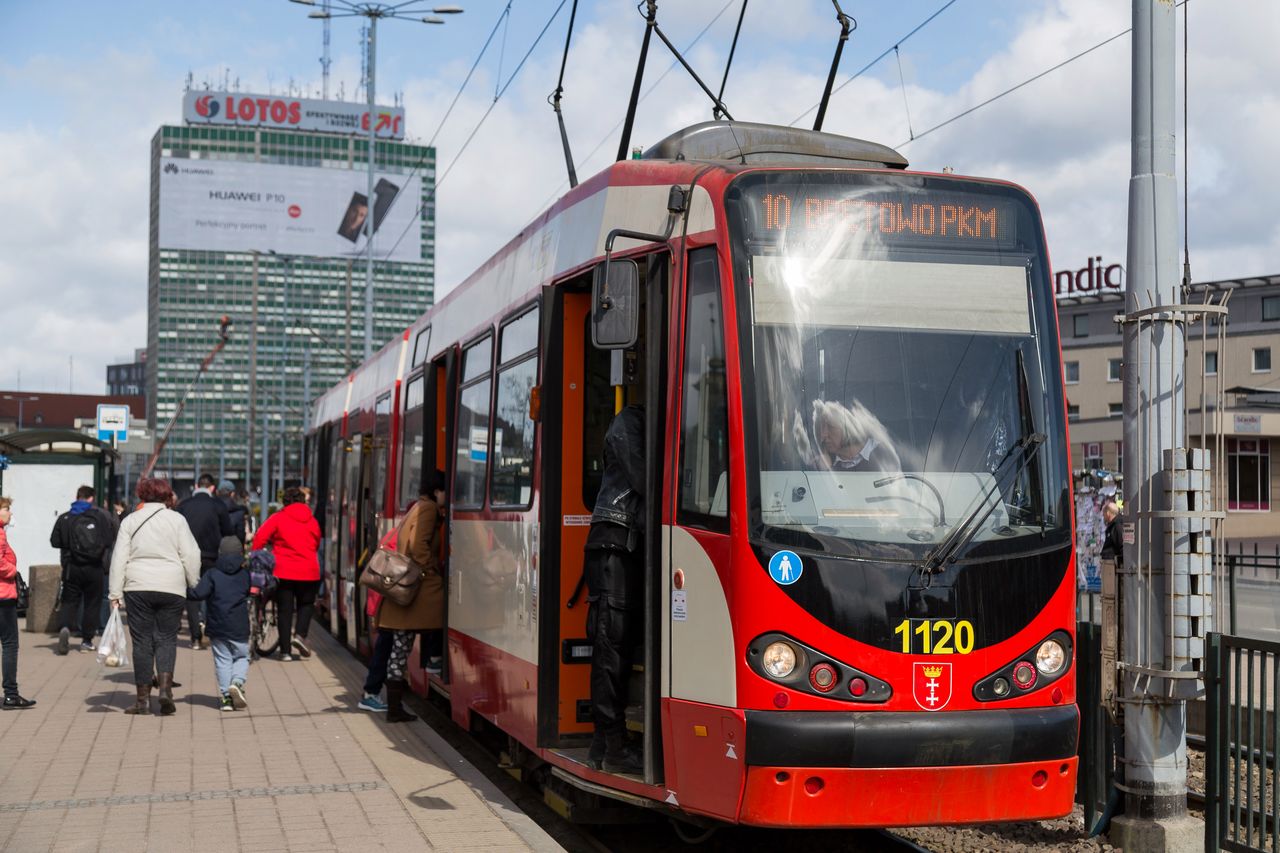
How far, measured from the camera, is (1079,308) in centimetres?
7031

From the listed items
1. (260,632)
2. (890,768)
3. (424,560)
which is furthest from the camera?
(260,632)

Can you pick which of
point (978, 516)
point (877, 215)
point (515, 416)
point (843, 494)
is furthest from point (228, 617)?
point (978, 516)

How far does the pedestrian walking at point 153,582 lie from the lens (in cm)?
1081

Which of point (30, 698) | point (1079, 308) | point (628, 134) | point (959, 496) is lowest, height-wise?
point (30, 698)

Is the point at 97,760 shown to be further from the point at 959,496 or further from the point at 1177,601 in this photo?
the point at 1177,601

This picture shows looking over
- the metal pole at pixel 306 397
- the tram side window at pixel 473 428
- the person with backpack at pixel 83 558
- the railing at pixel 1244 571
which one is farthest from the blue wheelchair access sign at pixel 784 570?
the metal pole at pixel 306 397

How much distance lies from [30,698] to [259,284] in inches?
3965

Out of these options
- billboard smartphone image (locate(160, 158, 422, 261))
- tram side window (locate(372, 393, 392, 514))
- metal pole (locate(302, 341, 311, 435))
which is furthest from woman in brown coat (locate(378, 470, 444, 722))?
billboard smartphone image (locate(160, 158, 422, 261))

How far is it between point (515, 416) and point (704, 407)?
2.38 meters

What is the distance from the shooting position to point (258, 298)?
110812mm

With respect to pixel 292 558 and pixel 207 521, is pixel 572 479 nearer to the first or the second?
pixel 207 521

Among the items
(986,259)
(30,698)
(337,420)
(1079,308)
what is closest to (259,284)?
(1079,308)

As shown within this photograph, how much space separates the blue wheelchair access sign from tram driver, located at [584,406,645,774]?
3.24ft

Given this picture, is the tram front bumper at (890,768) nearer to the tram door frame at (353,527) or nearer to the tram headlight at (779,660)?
the tram headlight at (779,660)
